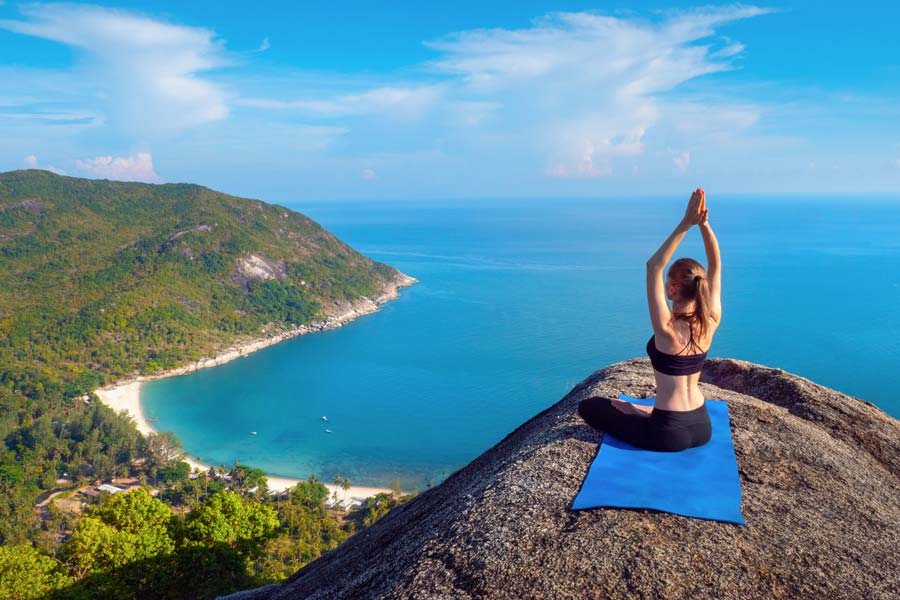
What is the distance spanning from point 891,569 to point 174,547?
57.5 feet

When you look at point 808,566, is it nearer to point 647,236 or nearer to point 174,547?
point 174,547

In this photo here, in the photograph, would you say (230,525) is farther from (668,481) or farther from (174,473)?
(174,473)

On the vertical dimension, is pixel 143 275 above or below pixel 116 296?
above

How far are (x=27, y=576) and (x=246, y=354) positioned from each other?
6999 cm

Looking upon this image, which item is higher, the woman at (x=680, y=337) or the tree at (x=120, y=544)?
the woman at (x=680, y=337)

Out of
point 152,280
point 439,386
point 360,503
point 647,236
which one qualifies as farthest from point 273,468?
point 647,236

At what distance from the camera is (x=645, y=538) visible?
561cm

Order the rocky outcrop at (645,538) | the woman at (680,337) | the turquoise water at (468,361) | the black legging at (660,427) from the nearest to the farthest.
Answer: the rocky outcrop at (645,538) < the woman at (680,337) < the black legging at (660,427) < the turquoise water at (468,361)

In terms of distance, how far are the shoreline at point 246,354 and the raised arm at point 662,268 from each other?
1598 inches

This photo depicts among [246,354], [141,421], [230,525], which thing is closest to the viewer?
[230,525]

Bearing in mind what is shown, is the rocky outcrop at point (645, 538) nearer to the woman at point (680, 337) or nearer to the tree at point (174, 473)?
the woman at point (680, 337)

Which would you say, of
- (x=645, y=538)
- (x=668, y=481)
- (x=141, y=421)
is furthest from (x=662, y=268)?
(x=141, y=421)

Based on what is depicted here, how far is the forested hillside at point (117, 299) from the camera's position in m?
47.8

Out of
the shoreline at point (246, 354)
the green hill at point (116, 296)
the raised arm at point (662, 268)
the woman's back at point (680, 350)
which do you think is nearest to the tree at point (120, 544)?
the woman's back at point (680, 350)
